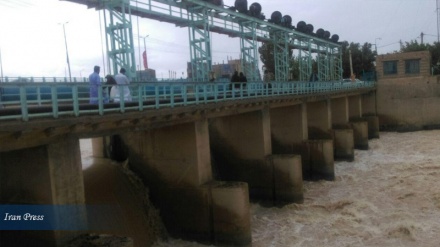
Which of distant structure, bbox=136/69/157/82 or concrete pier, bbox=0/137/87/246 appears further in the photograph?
distant structure, bbox=136/69/157/82

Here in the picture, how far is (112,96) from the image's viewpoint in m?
9.62

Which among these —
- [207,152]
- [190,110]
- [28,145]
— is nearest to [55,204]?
[28,145]

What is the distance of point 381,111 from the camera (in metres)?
36.8

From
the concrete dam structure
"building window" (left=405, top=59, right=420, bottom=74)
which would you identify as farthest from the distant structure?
"building window" (left=405, top=59, right=420, bottom=74)

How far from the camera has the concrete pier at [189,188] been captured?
480 inches

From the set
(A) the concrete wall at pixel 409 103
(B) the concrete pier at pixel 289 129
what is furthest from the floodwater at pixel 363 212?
(A) the concrete wall at pixel 409 103

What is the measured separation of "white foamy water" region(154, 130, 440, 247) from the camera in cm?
1279

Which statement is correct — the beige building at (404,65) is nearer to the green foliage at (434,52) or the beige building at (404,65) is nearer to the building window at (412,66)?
the building window at (412,66)

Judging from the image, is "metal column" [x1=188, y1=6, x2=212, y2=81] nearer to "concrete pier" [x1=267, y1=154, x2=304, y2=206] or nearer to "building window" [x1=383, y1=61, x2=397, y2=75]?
"concrete pier" [x1=267, y1=154, x2=304, y2=206]

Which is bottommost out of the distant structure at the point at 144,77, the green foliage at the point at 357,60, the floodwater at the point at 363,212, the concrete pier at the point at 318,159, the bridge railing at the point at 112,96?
the floodwater at the point at 363,212

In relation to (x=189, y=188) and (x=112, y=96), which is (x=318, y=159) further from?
(x=112, y=96)

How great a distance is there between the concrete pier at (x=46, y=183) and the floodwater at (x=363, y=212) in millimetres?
4652

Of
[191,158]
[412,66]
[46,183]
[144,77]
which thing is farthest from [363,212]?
[412,66]

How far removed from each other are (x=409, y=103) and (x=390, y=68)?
→ 5087 mm
